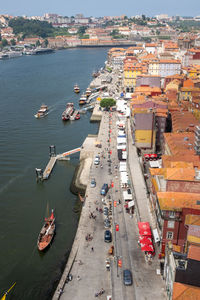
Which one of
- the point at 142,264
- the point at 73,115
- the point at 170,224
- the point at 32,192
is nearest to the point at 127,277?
the point at 142,264

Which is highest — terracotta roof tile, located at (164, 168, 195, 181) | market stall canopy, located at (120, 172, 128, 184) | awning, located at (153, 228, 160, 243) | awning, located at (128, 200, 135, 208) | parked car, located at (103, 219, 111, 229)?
terracotta roof tile, located at (164, 168, 195, 181)

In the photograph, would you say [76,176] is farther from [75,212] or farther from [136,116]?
[136,116]

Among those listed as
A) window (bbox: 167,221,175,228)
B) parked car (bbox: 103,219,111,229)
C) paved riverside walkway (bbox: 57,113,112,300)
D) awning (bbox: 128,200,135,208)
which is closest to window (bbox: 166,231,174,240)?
window (bbox: 167,221,175,228)

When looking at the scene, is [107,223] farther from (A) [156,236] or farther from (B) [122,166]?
(B) [122,166]

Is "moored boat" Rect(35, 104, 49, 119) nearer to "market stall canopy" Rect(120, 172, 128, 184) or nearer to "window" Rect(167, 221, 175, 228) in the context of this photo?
"market stall canopy" Rect(120, 172, 128, 184)

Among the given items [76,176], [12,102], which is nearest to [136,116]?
[76,176]
